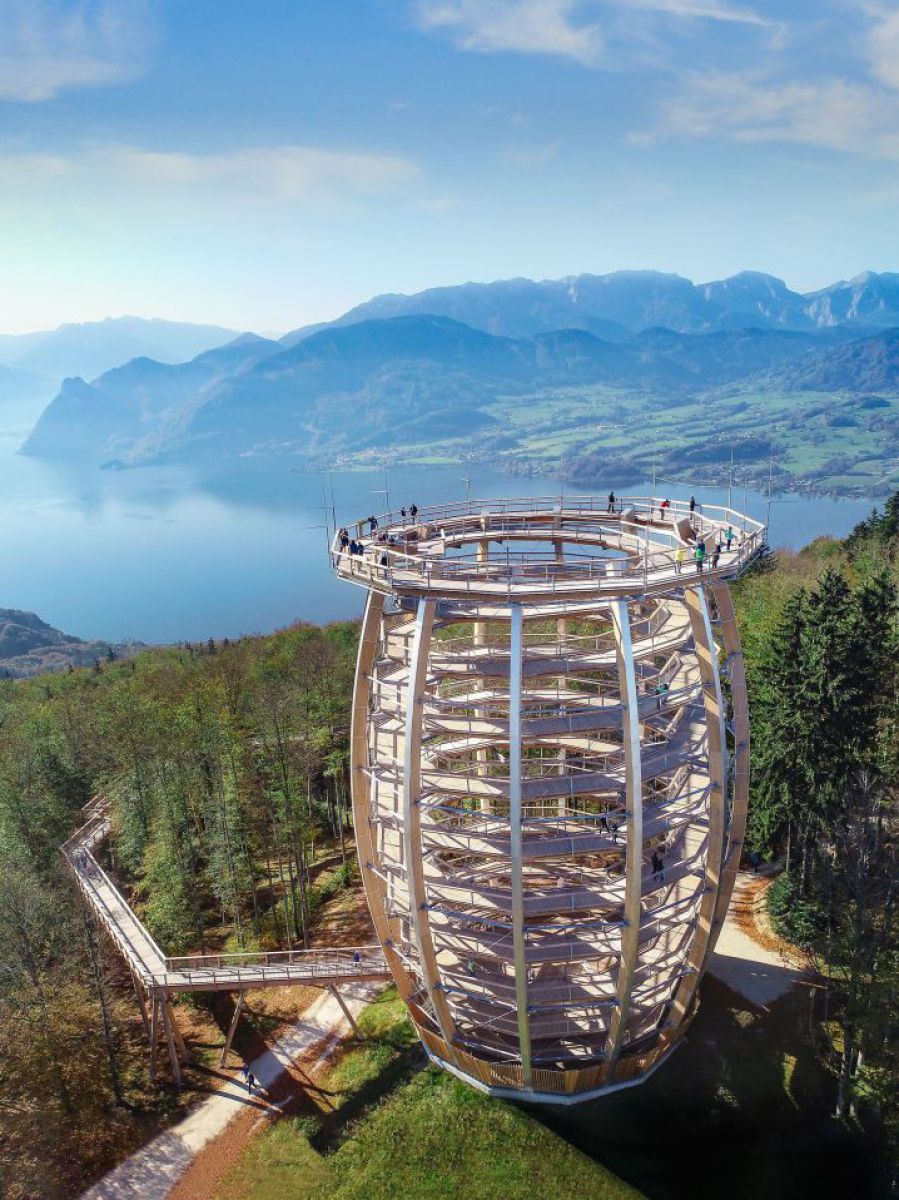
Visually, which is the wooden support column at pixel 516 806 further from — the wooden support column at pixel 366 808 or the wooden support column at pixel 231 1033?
the wooden support column at pixel 231 1033

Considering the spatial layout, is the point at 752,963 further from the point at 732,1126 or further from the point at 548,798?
the point at 548,798

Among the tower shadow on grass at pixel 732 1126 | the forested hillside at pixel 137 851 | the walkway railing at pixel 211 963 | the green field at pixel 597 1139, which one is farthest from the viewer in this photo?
the walkway railing at pixel 211 963

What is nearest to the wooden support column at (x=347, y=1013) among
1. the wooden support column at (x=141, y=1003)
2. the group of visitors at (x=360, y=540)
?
the wooden support column at (x=141, y=1003)

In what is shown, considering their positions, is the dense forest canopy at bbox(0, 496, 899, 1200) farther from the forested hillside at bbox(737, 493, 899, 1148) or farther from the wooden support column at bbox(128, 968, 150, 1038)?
the wooden support column at bbox(128, 968, 150, 1038)

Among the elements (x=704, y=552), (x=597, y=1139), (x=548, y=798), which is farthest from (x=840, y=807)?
(x=597, y=1139)

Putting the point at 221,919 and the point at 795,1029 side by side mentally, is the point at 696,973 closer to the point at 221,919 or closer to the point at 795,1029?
the point at 795,1029

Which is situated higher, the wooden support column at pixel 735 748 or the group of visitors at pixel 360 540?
the group of visitors at pixel 360 540
